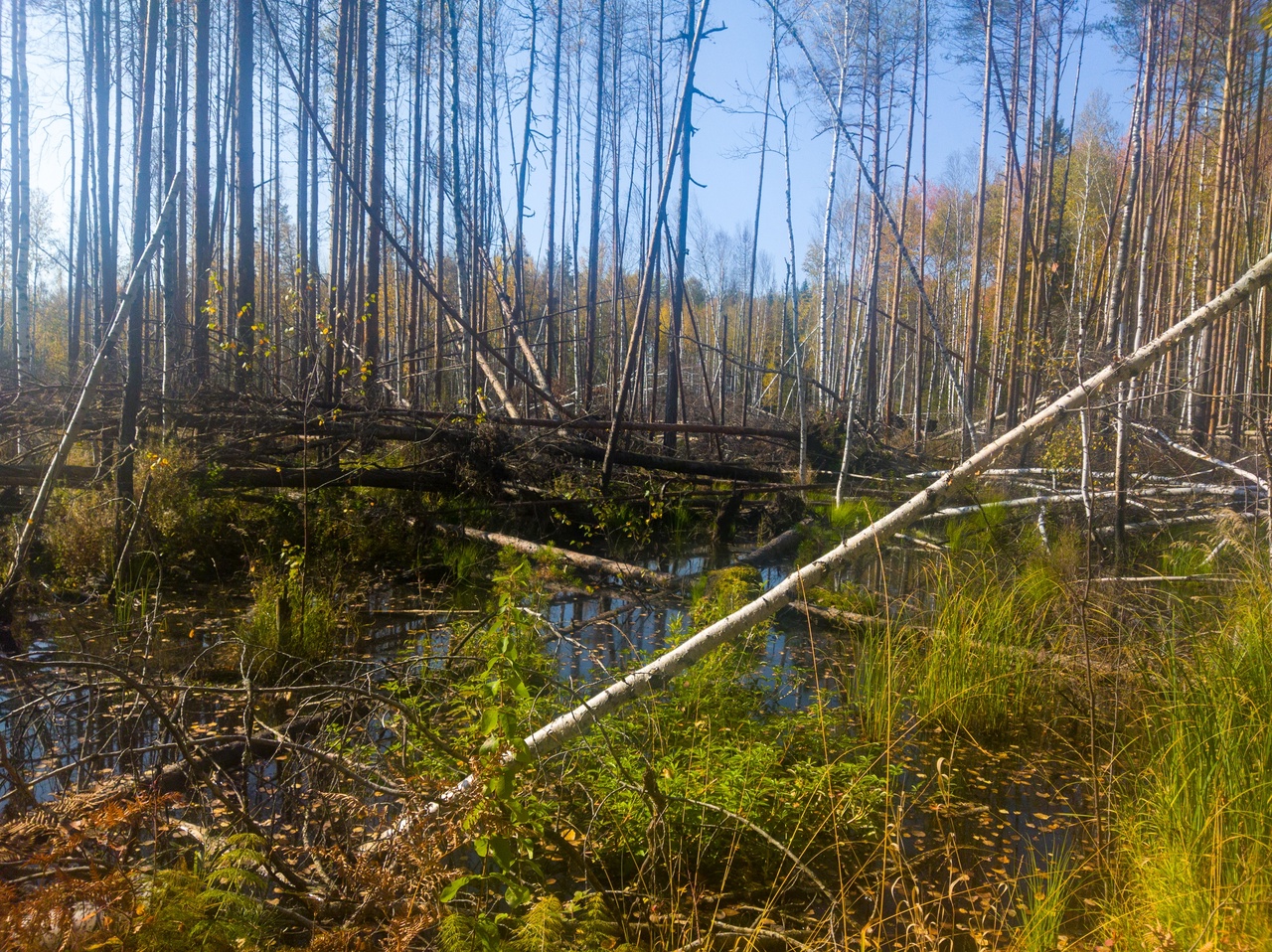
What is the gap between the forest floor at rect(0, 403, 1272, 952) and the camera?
2.10 metres

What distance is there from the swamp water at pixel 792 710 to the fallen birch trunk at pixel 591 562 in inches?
8.7

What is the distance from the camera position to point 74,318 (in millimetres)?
20219

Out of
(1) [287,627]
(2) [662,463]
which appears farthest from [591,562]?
(1) [287,627]

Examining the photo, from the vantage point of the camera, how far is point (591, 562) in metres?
6.70

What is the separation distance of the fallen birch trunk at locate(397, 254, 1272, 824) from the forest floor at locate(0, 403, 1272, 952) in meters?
0.19

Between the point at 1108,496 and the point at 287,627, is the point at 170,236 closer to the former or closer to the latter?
the point at 287,627

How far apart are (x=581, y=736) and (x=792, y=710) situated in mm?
1412

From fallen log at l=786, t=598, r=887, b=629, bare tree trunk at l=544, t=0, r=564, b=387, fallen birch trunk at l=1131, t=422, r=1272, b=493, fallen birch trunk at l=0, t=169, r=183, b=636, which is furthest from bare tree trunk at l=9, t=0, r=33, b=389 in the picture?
fallen birch trunk at l=1131, t=422, r=1272, b=493

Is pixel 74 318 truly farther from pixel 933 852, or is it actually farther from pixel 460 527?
pixel 933 852

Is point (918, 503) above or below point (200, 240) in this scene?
below

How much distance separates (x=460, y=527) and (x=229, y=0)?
13.0 m

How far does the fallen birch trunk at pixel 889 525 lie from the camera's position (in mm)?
2465

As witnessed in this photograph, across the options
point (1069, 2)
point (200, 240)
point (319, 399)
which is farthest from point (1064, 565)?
point (1069, 2)

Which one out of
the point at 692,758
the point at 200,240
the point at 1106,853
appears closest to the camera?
the point at 1106,853
